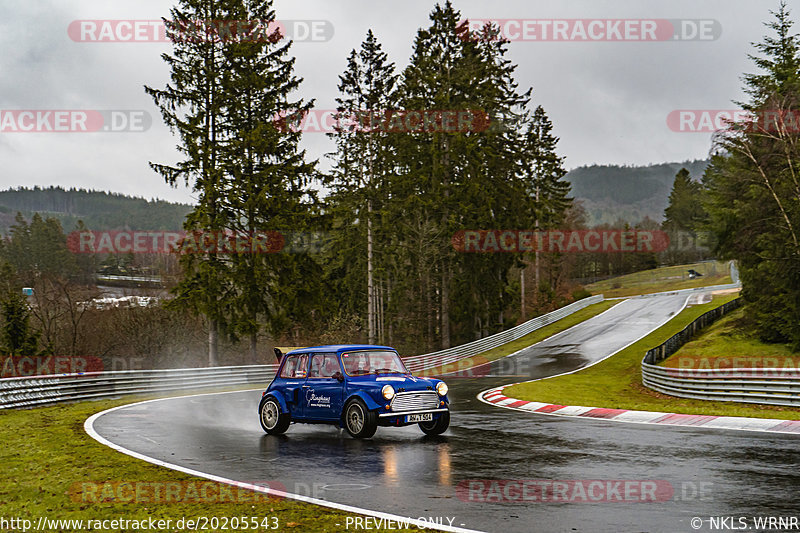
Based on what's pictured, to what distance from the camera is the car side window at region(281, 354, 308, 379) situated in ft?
46.7

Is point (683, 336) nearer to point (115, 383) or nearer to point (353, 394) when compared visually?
point (115, 383)

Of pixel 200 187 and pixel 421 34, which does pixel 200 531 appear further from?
pixel 421 34

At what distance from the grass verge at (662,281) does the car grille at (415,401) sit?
8934cm

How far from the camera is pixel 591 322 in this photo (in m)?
59.5

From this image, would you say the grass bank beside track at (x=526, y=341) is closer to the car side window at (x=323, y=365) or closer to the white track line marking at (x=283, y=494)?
the car side window at (x=323, y=365)

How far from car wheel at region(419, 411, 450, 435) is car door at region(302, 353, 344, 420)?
1698 mm

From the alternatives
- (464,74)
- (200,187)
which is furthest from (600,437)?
(464,74)

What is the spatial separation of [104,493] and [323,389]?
569 centimetres

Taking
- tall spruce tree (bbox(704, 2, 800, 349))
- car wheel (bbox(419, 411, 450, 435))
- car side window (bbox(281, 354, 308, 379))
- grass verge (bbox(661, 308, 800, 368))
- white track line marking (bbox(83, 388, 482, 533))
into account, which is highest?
tall spruce tree (bbox(704, 2, 800, 349))

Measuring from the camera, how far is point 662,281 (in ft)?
375

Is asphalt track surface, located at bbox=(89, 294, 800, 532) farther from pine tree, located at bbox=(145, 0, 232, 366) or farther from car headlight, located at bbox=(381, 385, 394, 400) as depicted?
pine tree, located at bbox=(145, 0, 232, 366)

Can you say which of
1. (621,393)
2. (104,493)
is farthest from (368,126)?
(104,493)

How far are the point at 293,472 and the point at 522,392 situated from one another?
17.2 m

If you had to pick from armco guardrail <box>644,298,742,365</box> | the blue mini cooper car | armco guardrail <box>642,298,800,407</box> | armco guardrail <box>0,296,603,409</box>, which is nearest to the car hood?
the blue mini cooper car
